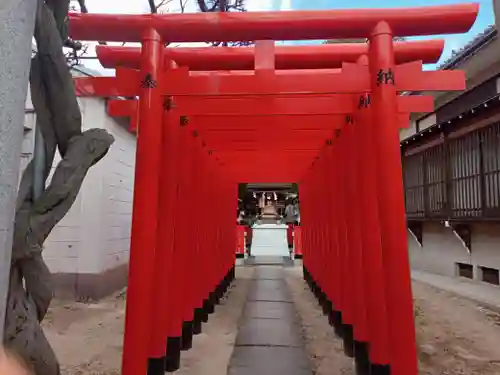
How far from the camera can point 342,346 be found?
4.38 metres

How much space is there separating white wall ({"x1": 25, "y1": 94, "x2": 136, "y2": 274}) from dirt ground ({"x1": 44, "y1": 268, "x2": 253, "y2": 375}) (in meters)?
0.69

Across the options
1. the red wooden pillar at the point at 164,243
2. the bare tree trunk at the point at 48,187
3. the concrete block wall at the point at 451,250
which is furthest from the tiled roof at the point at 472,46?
the bare tree trunk at the point at 48,187

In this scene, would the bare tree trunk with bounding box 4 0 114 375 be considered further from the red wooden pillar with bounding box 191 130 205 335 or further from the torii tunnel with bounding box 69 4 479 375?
the red wooden pillar with bounding box 191 130 205 335

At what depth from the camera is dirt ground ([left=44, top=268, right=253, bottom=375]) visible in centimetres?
366

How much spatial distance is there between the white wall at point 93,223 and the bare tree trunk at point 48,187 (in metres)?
4.93

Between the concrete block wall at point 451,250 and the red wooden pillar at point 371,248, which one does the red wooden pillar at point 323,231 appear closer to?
the red wooden pillar at point 371,248

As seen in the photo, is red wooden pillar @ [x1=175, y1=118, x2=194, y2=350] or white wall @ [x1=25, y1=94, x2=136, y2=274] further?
white wall @ [x1=25, y1=94, x2=136, y2=274]

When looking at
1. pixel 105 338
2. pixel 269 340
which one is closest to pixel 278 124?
pixel 269 340

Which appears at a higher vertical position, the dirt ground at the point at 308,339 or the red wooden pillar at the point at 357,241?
the red wooden pillar at the point at 357,241

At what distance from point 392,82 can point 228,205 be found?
6.10 meters

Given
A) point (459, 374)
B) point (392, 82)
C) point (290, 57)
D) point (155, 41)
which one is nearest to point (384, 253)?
point (392, 82)

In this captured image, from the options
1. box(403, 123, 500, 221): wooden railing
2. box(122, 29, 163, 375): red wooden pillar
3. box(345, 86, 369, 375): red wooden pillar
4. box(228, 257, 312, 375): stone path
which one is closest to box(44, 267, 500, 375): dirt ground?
box(228, 257, 312, 375): stone path

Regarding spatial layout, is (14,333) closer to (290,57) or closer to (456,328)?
(290,57)

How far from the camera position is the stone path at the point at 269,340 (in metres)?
3.60
